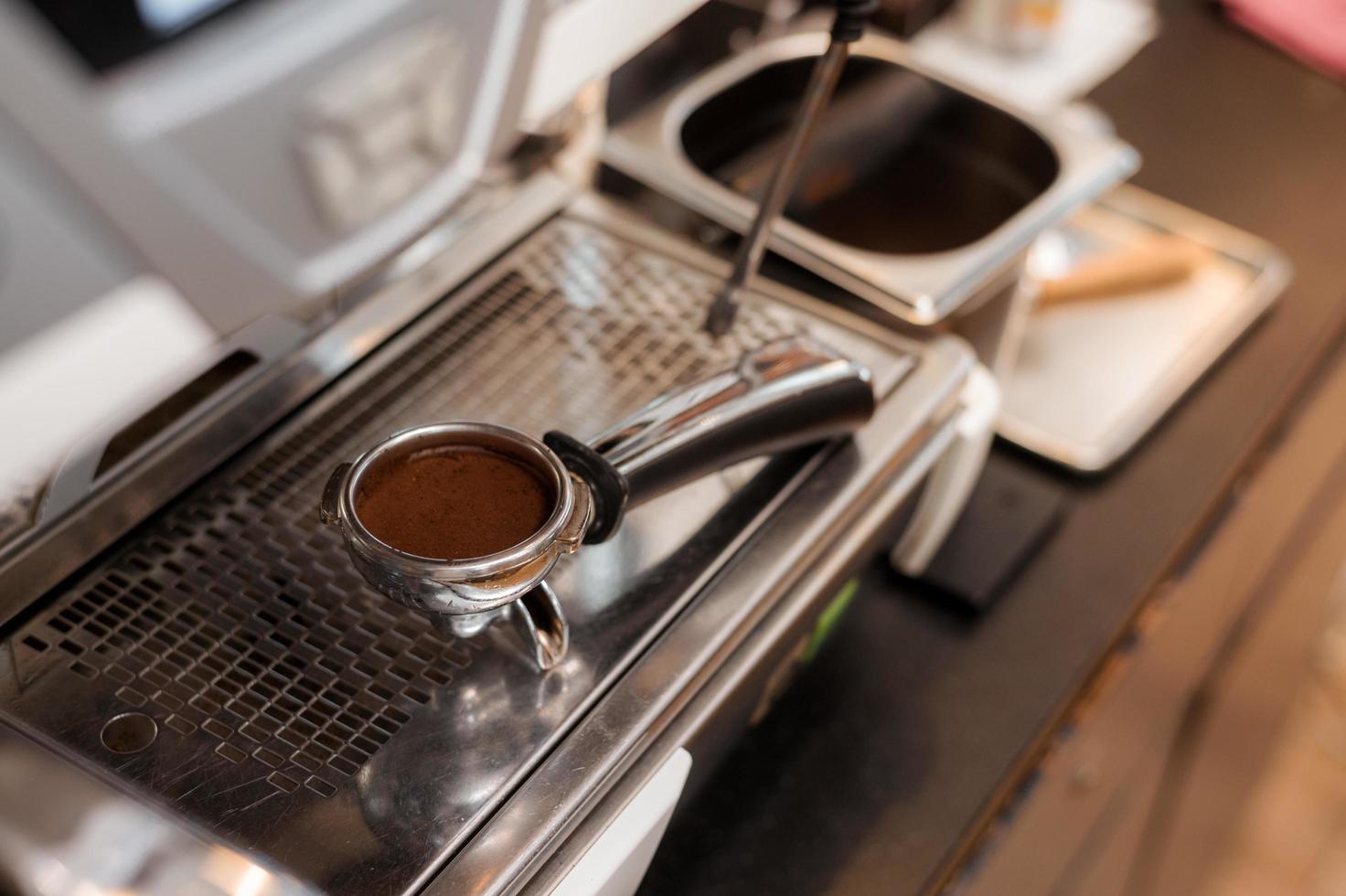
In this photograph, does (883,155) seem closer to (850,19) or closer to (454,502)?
(850,19)

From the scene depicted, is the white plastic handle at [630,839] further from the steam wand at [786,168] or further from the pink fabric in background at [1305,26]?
the pink fabric in background at [1305,26]

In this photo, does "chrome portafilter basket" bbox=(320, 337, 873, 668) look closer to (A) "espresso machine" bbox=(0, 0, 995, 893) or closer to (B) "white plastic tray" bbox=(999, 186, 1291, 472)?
(A) "espresso machine" bbox=(0, 0, 995, 893)

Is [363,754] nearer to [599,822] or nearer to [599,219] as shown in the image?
[599,822]

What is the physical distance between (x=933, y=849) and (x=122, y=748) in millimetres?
465

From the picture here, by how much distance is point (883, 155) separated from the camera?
0.96m

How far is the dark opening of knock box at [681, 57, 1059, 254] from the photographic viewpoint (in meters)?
0.92

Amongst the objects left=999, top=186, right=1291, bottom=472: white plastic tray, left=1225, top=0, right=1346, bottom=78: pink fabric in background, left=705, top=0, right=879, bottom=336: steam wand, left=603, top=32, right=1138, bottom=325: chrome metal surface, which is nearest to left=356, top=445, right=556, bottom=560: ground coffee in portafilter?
left=705, top=0, right=879, bottom=336: steam wand

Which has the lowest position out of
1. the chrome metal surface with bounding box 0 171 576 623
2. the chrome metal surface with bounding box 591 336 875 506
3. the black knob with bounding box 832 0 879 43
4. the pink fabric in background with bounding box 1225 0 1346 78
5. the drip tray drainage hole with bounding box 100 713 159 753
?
the pink fabric in background with bounding box 1225 0 1346 78

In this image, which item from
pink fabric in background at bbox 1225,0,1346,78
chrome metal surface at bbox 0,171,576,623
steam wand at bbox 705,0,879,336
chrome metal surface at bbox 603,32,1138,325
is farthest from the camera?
pink fabric in background at bbox 1225,0,1346,78

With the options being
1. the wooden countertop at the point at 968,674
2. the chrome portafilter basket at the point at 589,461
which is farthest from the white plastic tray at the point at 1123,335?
the chrome portafilter basket at the point at 589,461

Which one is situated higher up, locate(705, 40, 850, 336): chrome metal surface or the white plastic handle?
locate(705, 40, 850, 336): chrome metal surface

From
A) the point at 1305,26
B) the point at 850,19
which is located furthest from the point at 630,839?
the point at 1305,26

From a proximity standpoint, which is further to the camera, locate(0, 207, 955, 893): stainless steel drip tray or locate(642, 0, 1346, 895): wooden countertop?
locate(642, 0, 1346, 895): wooden countertop

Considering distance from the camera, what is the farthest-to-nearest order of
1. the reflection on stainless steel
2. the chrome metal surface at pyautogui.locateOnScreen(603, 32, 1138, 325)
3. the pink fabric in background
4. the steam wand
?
the pink fabric in background → the chrome metal surface at pyautogui.locateOnScreen(603, 32, 1138, 325) → the steam wand → the reflection on stainless steel
